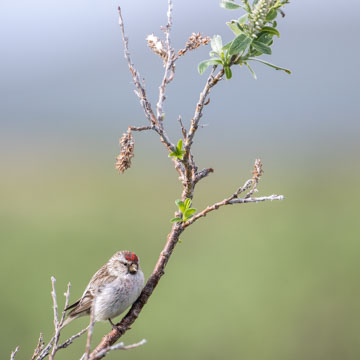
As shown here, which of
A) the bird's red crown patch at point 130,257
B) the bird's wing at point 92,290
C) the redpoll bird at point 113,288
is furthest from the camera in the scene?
the bird's red crown patch at point 130,257

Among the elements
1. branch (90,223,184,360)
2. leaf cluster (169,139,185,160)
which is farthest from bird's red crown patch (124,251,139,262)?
leaf cluster (169,139,185,160)

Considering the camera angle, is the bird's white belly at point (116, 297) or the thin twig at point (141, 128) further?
the bird's white belly at point (116, 297)

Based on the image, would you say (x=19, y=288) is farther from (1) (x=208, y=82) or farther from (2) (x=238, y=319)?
(1) (x=208, y=82)

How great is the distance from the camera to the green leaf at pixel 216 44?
2.41 metres

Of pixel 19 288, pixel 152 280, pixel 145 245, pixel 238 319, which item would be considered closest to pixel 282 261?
pixel 238 319

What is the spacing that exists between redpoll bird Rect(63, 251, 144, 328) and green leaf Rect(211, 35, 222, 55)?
1.75 m

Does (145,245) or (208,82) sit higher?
(208,82)

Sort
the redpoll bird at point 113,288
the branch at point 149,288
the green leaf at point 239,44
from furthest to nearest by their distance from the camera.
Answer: the redpoll bird at point 113,288 < the branch at point 149,288 < the green leaf at point 239,44

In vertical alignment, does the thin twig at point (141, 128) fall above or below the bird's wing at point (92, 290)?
above

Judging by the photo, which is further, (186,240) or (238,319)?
(186,240)

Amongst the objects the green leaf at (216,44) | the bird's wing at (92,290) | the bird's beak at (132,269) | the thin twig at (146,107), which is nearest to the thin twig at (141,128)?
the thin twig at (146,107)

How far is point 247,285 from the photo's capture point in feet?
46.5

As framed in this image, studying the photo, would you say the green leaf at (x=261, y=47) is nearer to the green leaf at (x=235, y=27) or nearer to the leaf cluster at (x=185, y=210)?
the green leaf at (x=235, y=27)

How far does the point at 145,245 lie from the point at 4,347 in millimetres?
5504
